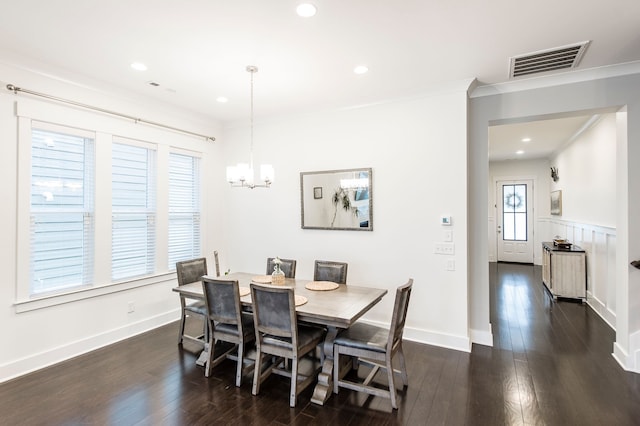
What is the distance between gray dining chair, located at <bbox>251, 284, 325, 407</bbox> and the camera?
2.52m

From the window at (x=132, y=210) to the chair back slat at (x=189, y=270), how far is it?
70 cm

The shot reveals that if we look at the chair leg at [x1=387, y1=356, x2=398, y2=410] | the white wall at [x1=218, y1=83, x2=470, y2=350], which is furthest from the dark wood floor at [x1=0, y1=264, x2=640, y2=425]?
the white wall at [x1=218, y1=83, x2=470, y2=350]

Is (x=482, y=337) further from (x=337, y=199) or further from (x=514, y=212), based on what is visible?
(x=514, y=212)

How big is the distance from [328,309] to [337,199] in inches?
75.1

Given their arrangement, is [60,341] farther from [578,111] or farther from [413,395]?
[578,111]

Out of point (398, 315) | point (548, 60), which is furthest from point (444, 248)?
point (548, 60)

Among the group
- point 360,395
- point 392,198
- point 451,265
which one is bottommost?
point 360,395

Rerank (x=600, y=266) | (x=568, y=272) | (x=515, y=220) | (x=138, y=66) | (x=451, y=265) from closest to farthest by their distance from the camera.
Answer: (x=138, y=66) < (x=451, y=265) < (x=600, y=266) < (x=568, y=272) < (x=515, y=220)

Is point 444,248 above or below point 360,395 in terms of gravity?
above

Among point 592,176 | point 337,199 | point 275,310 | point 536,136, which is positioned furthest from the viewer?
point 536,136

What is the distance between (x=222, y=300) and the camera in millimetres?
2881

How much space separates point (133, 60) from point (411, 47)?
2.55m

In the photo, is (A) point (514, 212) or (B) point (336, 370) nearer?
(B) point (336, 370)

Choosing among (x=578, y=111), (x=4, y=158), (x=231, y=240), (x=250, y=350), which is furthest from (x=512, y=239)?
(x=4, y=158)
